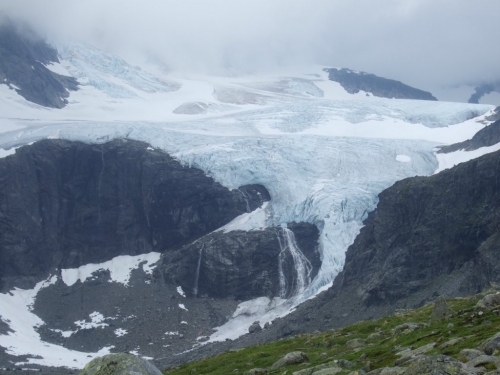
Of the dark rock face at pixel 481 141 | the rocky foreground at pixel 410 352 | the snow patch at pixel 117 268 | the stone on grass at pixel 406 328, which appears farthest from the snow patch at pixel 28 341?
the dark rock face at pixel 481 141

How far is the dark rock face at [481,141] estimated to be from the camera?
131875 millimetres

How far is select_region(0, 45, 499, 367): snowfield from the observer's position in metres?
106

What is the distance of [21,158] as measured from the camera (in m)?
128

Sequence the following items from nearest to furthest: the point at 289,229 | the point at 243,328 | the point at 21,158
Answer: the point at 243,328, the point at 289,229, the point at 21,158

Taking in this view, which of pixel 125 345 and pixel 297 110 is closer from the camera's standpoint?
pixel 125 345

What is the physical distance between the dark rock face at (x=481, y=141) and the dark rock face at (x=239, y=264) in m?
44.5

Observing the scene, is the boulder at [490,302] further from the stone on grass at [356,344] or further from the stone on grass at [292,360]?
the stone on grass at [292,360]

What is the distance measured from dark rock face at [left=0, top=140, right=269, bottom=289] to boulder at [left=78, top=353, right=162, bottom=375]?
102 meters

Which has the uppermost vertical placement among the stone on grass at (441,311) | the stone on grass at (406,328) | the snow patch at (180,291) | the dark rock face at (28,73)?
the dark rock face at (28,73)

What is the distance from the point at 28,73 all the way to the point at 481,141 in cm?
12230

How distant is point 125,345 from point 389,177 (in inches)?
2249

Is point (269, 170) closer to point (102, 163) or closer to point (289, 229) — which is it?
point (289, 229)

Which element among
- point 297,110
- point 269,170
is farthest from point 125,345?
point 297,110

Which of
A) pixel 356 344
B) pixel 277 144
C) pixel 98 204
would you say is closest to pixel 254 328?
pixel 277 144
